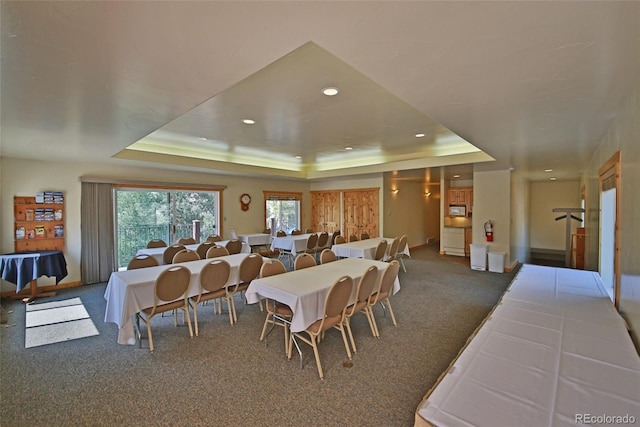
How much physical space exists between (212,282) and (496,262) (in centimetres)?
633

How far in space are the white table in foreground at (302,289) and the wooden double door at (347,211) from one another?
201 inches

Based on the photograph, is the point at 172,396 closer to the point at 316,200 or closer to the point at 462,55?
the point at 462,55

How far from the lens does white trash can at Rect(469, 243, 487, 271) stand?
6.78 metres

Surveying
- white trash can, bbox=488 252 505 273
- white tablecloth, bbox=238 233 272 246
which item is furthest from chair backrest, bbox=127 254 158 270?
white trash can, bbox=488 252 505 273

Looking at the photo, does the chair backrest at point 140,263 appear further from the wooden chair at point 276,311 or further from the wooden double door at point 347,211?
the wooden double door at point 347,211

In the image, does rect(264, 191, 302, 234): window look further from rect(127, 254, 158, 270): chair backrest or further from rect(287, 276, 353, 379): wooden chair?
rect(287, 276, 353, 379): wooden chair

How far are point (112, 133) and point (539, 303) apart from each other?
513cm

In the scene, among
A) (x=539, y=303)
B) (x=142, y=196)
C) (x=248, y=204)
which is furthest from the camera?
(x=248, y=204)

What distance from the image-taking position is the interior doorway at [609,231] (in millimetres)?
2793

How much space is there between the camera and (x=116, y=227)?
20.0 ft

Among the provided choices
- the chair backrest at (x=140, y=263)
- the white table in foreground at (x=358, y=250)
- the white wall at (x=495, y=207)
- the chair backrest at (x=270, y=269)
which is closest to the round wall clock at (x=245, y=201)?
the white table in foreground at (x=358, y=250)

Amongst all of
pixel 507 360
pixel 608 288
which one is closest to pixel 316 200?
pixel 608 288

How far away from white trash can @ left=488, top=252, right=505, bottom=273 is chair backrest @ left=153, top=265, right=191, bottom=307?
21.5 ft

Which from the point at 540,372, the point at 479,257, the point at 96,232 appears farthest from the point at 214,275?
the point at 479,257
